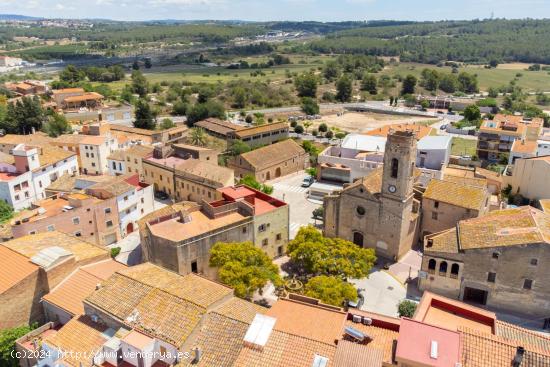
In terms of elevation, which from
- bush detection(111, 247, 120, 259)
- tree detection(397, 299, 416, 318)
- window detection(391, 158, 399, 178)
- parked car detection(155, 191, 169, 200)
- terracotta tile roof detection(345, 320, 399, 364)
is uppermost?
window detection(391, 158, 399, 178)

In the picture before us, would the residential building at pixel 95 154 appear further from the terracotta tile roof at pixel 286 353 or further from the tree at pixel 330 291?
the terracotta tile roof at pixel 286 353

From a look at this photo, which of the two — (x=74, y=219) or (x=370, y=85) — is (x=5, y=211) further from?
(x=370, y=85)

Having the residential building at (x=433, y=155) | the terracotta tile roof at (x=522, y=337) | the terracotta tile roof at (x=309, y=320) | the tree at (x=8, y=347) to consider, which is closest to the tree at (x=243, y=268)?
the terracotta tile roof at (x=309, y=320)

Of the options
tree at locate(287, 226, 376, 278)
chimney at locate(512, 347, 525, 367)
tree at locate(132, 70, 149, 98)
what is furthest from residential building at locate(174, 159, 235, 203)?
tree at locate(132, 70, 149, 98)

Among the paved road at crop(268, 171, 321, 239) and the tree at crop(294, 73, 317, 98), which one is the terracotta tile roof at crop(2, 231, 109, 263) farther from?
the tree at crop(294, 73, 317, 98)

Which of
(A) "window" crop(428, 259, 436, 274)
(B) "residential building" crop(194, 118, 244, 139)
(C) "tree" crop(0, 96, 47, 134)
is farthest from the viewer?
(B) "residential building" crop(194, 118, 244, 139)

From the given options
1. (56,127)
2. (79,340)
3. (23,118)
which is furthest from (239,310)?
(23,118)

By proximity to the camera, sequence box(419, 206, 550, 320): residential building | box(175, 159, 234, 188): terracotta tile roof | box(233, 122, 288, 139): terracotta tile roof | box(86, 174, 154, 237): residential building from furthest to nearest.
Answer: box(233, 122, 288, 139): terracotta tile roof < box(175, 159, 234, 188): terracotta tile roof < box(86, 174, 154, 237): residential building < box(419, 206, 550, 320): residential building
